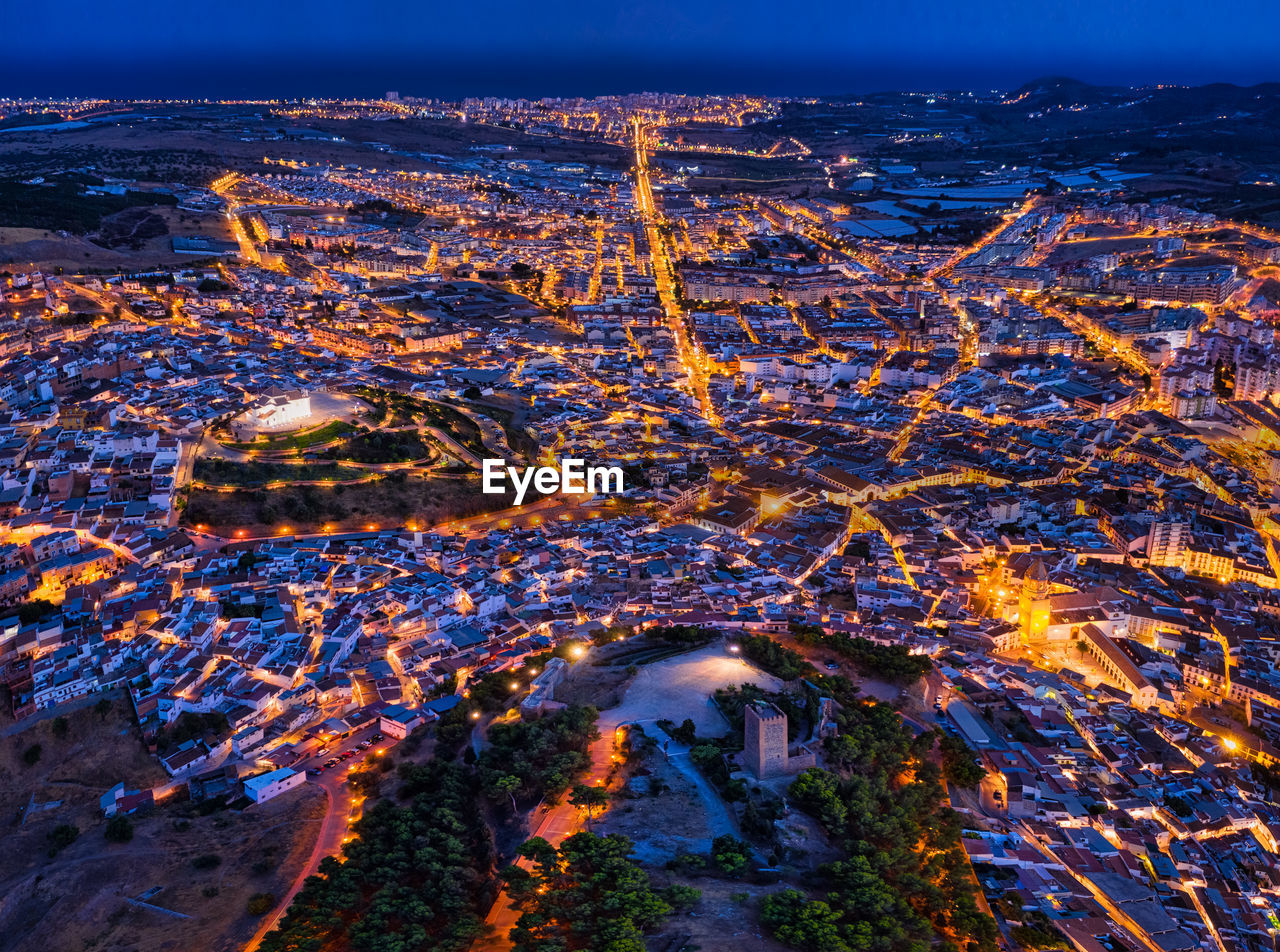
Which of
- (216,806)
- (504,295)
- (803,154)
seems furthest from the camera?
(803,154)

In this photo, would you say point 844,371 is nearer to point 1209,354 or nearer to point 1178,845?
point 1209,354

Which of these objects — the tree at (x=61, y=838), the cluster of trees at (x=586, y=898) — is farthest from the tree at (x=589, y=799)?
the tree at (x=61, y=838)

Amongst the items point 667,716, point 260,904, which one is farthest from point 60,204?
point 667,716

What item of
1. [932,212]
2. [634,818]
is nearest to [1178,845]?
[634,818]

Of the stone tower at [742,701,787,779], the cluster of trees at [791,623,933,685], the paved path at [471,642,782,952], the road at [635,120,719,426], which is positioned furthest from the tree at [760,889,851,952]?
the road at [635,120,719,426]

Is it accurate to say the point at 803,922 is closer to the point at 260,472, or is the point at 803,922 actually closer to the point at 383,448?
the point at 260,472

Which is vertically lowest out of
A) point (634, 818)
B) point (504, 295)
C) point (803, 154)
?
point (634, 818)
